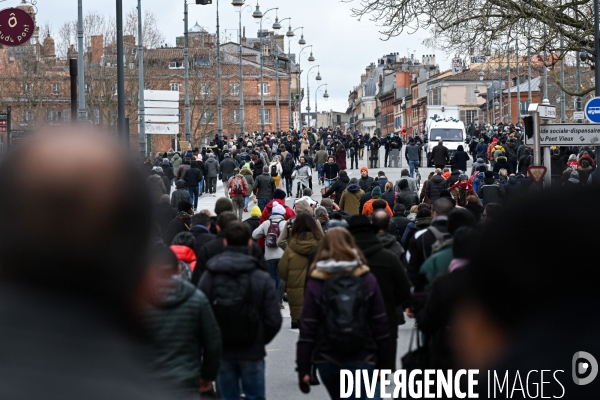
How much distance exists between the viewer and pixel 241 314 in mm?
6816

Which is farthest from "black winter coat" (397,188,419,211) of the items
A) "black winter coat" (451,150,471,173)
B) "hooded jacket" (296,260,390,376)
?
"black winter coat" (451,150,471,173)

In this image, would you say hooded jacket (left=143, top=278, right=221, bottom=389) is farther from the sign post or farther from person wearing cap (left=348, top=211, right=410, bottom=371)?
the sign post

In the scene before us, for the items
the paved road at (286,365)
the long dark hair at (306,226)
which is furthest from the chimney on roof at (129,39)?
the long dark hair at (306,226)

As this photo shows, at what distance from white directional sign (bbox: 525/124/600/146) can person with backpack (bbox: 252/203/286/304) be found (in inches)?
284

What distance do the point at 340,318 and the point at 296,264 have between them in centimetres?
411

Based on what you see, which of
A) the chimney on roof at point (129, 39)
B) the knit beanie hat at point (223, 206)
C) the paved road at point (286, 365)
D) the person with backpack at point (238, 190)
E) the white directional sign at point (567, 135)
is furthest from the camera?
the chimney on roof at point (129, 39)

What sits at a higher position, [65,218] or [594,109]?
[594,109]

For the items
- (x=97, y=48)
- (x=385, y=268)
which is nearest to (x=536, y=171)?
(x=385, y=268)

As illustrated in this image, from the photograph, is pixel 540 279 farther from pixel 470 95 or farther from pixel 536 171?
pixel 470 95

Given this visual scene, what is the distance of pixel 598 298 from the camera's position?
12.2ft

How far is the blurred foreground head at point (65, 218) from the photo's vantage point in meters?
2.98

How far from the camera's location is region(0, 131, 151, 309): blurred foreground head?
2.98 metres

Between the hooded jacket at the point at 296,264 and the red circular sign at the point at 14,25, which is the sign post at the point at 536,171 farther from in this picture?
the red circular sign at the point at 14,25

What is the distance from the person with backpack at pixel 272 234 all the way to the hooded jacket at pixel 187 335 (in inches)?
336
